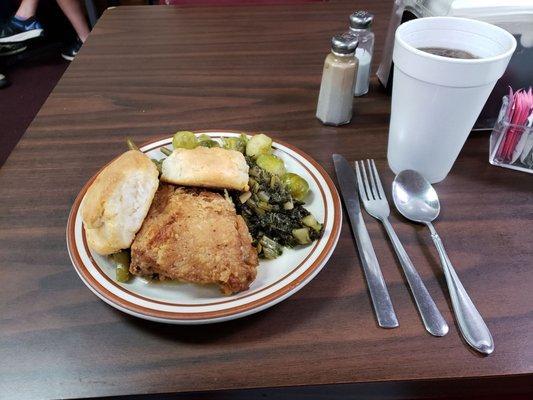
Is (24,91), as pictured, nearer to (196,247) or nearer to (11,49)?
(11,49)

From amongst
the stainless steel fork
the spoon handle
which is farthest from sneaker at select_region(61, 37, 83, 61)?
the spoon handle

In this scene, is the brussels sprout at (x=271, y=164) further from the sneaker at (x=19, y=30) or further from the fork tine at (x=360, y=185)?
the sneaker at (x=19, y=30)

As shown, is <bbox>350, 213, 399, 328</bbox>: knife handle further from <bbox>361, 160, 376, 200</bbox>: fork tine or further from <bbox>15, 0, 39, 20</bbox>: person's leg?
<bbox>15, 0, 39, 20</bbox>: person's leg

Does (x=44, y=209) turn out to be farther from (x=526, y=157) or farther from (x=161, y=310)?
(x=526, y=157)

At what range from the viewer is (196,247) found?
2.20 feet

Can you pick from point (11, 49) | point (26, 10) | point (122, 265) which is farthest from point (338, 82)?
point (26, 10)

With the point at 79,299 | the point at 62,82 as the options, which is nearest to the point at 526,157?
the point at 79,299

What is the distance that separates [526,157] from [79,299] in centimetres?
99

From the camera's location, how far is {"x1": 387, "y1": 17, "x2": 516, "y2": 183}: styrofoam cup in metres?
0.75

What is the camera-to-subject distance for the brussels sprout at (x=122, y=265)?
26.8 inches

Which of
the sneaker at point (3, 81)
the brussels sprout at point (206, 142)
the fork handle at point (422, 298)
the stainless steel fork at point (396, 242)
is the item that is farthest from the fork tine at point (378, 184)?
the sneaker at point (3, 81)

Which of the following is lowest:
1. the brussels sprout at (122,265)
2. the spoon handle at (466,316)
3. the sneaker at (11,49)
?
the sneaker at (11,49)

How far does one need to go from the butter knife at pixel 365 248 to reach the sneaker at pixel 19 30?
334 centimetres

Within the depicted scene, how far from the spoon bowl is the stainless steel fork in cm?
3
